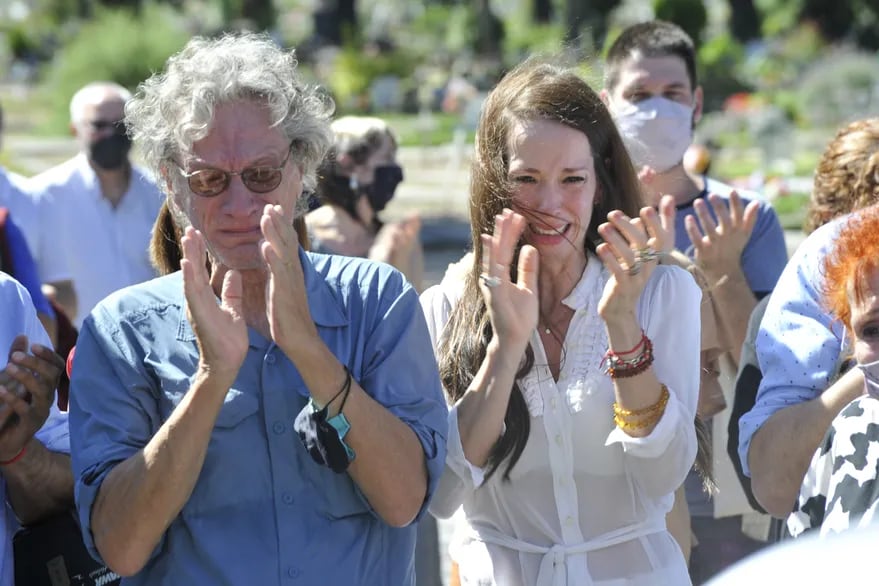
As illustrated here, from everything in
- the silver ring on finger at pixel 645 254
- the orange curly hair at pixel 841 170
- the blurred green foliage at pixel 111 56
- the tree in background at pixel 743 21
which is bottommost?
the tree in background at pixel 743 21

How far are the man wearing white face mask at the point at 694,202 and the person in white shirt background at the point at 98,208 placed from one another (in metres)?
2.73

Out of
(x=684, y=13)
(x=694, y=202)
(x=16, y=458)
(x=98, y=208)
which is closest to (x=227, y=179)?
(x=16, y=458)

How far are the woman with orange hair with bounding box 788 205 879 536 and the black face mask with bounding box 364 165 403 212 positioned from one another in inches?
113

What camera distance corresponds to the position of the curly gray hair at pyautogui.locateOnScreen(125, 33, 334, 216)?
2.81 metres

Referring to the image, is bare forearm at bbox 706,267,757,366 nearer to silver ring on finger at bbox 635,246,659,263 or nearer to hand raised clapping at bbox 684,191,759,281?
hand raised clapping at bbox 684,191,759,281

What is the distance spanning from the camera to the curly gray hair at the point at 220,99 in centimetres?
281

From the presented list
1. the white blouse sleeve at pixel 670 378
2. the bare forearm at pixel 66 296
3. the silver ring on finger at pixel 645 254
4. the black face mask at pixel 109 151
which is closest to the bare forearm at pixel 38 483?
the white blouse sleeve at pixel 670 378

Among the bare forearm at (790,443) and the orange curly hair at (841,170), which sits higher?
the orange curly hair at (841,170)

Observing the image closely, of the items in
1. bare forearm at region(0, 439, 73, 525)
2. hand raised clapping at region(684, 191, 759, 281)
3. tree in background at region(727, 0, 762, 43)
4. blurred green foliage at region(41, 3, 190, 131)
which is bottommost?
tree in background at region(727, 0, 762, 43)

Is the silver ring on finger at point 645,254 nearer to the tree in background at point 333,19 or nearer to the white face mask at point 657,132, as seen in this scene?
the white face mask at point 657,132

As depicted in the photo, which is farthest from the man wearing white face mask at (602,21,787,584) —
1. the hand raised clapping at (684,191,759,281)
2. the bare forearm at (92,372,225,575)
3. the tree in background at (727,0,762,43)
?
the tree in background at (727,0,762,43)

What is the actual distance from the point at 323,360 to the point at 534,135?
92cm

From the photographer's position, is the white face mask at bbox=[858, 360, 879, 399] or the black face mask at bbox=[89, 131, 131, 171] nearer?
the white face mask at bbox=[858, 360, 879, 399]

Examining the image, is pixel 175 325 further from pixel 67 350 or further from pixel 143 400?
pixel 67 350
